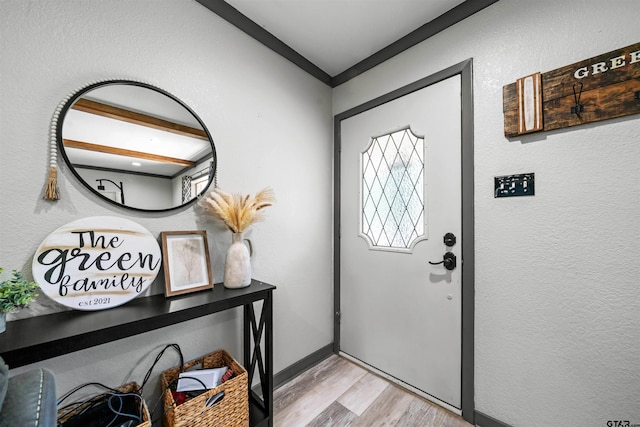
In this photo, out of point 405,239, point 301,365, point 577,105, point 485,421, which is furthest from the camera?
point 301,365

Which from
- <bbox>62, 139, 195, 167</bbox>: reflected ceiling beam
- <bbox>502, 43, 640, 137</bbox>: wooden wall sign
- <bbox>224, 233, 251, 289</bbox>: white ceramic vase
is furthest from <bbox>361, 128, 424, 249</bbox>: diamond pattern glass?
<bbox>62, 139, 195, 167</bbox>: reflected ceiling beam

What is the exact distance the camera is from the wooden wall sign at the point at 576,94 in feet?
3.45

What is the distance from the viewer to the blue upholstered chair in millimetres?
496

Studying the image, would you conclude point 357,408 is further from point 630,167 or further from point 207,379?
point 630,167

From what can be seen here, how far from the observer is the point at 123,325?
887 mm

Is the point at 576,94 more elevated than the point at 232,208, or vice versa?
the point at 576,94

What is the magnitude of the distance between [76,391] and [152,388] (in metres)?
0.29

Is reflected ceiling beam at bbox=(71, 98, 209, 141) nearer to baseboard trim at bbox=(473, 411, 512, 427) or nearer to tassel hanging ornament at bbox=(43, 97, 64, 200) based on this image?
tassel hanging ornament at bbox=(43, 97, 64, 200)

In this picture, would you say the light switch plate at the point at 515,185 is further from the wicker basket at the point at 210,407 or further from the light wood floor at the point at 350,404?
the wicker basket at the point at 210,407

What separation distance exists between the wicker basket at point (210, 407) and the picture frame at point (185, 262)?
437 mm

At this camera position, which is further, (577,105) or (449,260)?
(449,260)

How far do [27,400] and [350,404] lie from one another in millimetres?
1568

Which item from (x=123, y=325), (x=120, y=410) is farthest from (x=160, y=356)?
(x=123, y=325)

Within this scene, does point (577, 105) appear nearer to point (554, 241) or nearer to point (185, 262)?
point (554, 241)
